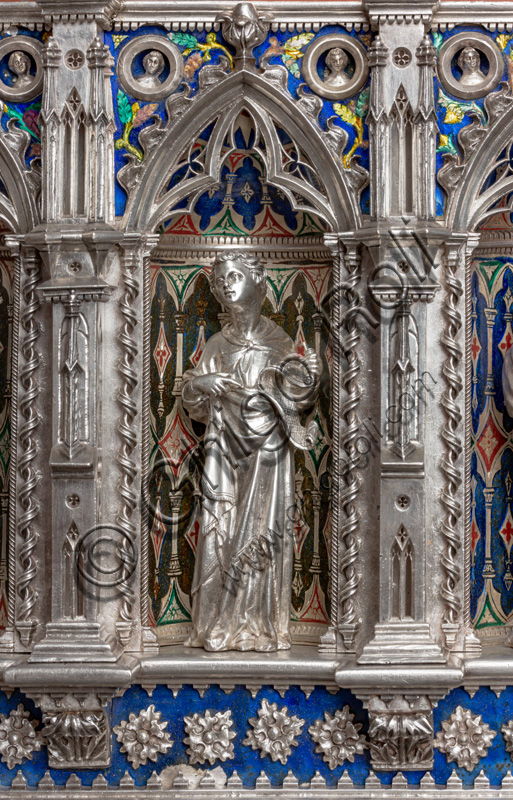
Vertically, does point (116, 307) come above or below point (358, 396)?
above

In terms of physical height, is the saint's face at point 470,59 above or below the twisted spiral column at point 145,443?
above

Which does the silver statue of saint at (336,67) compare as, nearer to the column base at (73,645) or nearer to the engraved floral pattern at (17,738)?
the column base at (73,645)

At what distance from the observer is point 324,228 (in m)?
7.85

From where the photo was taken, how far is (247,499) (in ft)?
26.2

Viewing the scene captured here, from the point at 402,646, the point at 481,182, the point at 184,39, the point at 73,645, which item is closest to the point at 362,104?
the point at 481,182

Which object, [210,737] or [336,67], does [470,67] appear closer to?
[336,67]

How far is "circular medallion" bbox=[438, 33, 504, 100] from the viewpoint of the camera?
7.73 metres

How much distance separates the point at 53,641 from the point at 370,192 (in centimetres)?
332

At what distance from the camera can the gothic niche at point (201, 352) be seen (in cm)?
816

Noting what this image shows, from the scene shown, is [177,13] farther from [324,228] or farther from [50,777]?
[50,777]

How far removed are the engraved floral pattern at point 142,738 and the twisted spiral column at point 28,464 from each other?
82cm

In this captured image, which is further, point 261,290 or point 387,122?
Answer: point 261,290

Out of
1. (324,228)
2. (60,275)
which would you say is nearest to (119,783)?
(60,275)

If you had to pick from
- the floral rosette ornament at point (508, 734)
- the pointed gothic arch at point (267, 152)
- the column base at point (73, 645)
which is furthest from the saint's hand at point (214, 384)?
the floral rosette ornament at point (508, 734)
